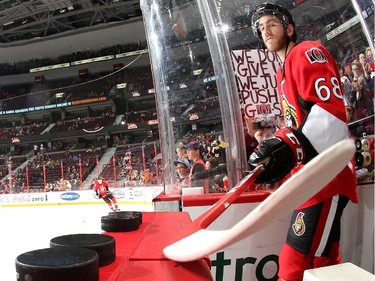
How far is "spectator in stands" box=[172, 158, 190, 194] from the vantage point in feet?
6.03

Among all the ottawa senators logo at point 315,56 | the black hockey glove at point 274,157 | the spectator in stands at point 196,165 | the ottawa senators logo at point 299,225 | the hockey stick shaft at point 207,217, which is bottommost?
the ottawa senators logo at point 299,225

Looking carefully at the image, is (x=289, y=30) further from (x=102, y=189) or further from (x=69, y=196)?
(x=69, y=196)

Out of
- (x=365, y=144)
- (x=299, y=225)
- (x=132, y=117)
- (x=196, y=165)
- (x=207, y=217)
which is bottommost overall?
(x=299, y=225)

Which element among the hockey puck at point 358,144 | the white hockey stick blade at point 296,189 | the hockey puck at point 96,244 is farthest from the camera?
the hockey puck at point 358,144

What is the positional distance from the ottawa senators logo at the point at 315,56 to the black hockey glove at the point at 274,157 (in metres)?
0.32

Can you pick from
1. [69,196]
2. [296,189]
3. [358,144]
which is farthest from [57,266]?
[69,196]

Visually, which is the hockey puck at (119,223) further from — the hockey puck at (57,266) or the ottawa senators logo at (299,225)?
the ottawa senators logo at (299,225)

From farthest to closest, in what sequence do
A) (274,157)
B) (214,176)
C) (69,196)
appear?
1. (69,196)
2. (214,176)
3. (274,157)

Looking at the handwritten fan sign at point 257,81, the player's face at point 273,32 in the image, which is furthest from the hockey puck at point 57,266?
the handwritten fan sign at point 257,81

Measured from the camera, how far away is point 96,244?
556 mm

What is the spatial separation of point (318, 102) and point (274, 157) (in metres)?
0.24

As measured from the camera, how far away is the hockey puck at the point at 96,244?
0.55m

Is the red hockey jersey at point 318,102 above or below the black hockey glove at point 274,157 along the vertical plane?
above

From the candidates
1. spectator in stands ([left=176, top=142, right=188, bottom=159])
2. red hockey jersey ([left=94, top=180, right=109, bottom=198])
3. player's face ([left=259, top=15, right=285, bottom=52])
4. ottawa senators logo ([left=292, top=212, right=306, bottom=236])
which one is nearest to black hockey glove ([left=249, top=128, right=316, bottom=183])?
ottawa senators logo ([left=292, top=212, right=306, bottom=236])
